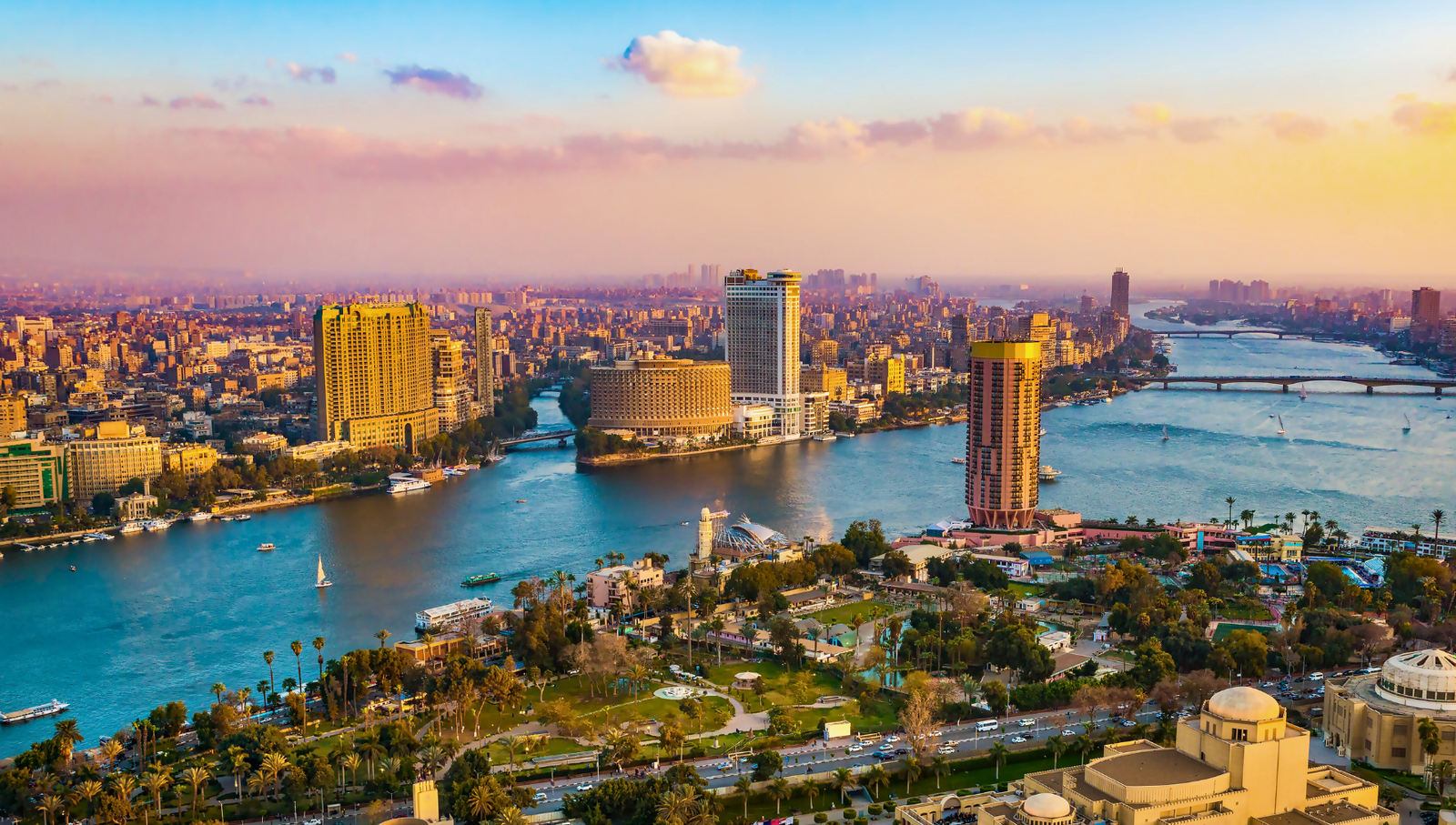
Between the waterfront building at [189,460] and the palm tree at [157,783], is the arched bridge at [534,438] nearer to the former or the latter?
the waterfront building at [189,460]

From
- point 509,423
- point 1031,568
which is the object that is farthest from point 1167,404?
point 1031,568

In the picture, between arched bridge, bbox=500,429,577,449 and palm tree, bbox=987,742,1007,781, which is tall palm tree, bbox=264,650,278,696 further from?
arched bridge, bbox=500,429,577,449

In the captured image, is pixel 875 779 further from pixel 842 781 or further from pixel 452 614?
pixel 452 614

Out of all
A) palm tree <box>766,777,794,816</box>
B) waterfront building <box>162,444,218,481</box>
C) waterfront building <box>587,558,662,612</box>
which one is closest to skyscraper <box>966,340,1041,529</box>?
waterfront building <box>587,558,662,612</box>

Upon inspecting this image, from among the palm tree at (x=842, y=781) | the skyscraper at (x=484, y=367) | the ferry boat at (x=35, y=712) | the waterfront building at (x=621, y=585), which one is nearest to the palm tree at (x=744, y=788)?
the palm tree at (x=842, y=781)

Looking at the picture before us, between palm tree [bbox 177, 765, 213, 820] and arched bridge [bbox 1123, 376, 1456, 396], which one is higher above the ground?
arched bridge [bbox 1123, 376, 1456, 396]
